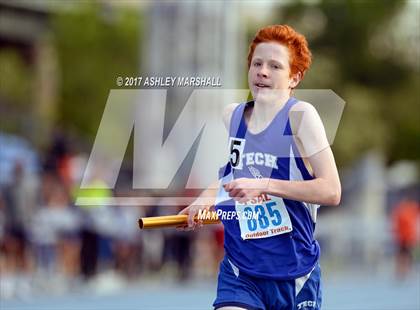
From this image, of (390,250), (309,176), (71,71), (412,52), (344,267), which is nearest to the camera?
(309,176)

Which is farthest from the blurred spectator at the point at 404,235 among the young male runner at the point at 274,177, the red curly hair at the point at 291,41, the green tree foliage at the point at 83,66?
the green tree foliage at the point at 83,66

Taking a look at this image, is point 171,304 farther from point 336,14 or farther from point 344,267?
point 336,14

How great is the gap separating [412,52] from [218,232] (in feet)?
115

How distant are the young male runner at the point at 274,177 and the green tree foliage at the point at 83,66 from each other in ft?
132

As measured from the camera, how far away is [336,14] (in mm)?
53188

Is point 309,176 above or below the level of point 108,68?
below

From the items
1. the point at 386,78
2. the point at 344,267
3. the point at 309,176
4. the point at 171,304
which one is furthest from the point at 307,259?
the point at 386,78

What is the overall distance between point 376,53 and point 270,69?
4907 centimetres

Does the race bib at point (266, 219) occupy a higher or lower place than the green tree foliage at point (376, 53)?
lower

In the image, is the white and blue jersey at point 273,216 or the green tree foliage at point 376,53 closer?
the white and blue jersey at point 273,216

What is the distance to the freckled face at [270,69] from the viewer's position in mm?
4853

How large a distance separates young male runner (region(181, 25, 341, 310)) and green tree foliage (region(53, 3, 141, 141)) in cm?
4028

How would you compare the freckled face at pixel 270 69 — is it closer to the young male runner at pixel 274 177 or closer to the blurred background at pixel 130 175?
the young male runner at pixel 274 177

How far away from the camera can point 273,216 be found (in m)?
4.91
